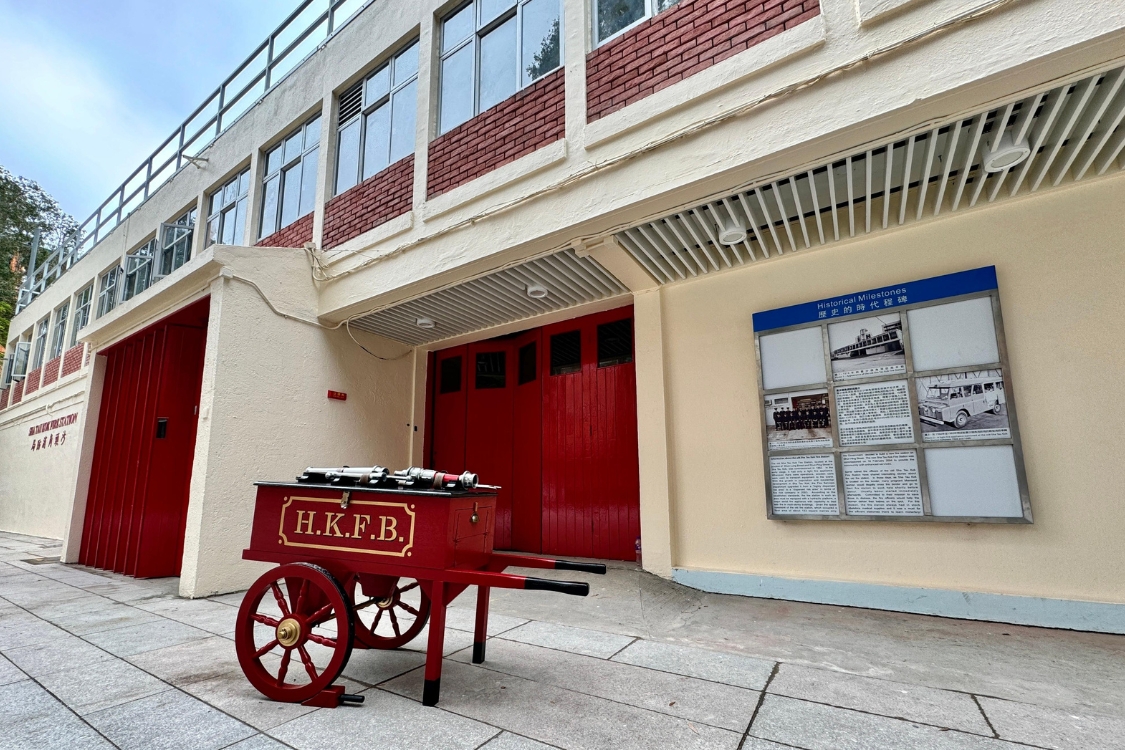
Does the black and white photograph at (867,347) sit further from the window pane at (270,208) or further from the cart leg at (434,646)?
the window pane at (270,208)

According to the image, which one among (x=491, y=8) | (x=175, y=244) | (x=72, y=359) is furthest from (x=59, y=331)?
(x=491, y=8)

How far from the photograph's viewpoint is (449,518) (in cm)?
257

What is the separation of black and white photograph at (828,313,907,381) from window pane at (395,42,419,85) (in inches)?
241

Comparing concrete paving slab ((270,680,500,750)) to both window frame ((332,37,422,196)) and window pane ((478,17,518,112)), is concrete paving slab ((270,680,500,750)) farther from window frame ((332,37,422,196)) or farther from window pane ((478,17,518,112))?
window frame ((332,37,422,196))

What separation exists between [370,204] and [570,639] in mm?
5689

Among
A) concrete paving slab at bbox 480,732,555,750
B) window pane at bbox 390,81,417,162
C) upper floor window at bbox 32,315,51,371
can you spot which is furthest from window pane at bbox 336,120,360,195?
upper floor window at bbox 32,315,51,371

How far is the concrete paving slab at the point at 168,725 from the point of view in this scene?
7.29ft

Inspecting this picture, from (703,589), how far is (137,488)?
7237 mm

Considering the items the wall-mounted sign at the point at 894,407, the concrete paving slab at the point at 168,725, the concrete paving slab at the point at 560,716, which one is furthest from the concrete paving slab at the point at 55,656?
the wall-mounted sign at the point at 894,407

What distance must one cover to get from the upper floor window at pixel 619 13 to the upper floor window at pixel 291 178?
16.0ft

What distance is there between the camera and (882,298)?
470 centimetres

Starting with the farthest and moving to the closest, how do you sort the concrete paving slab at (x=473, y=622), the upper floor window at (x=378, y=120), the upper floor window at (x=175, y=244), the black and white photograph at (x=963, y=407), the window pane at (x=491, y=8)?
the upper floor window at (x=175, y=244), the upper floor window at (x=378, y=120), the window pane at (x=491, y=8), the black and white photograph at (x=963, y=407), the concrete paving slab at (x=473, y=622)

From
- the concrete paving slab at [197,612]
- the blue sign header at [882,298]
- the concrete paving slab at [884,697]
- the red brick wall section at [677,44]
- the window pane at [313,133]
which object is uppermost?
the window pane at [313,133]

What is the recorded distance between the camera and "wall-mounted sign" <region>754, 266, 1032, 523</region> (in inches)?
163
